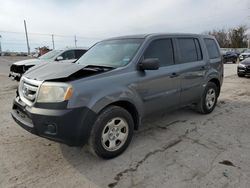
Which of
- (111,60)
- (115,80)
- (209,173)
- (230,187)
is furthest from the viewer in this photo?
(111,60)

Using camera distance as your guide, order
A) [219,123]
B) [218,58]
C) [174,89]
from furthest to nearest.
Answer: [218,58] → [219,123] → [174,89]

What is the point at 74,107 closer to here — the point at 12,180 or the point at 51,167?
the point at 51,167

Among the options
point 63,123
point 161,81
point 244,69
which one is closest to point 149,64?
point 161,81

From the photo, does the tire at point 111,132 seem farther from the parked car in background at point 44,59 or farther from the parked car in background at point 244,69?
the parked car in background at point 244,69

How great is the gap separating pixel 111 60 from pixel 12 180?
2.26 meters

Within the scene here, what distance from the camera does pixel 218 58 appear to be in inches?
214

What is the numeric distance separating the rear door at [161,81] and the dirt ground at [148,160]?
632mm

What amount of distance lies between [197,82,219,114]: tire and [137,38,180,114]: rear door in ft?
3.54

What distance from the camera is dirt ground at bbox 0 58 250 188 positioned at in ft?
8.73

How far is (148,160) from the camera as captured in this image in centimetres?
313

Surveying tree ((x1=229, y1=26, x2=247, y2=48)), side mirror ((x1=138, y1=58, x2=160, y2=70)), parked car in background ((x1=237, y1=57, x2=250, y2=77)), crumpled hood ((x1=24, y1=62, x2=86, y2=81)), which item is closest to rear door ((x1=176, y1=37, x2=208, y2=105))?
side mirror ((x1=138, y1=58, x2=160, y2=70))

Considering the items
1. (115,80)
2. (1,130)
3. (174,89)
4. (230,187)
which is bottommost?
(230,187)

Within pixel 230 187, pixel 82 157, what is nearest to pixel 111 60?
pixel 82 157

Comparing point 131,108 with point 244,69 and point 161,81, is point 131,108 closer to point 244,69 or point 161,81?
point 161,81
